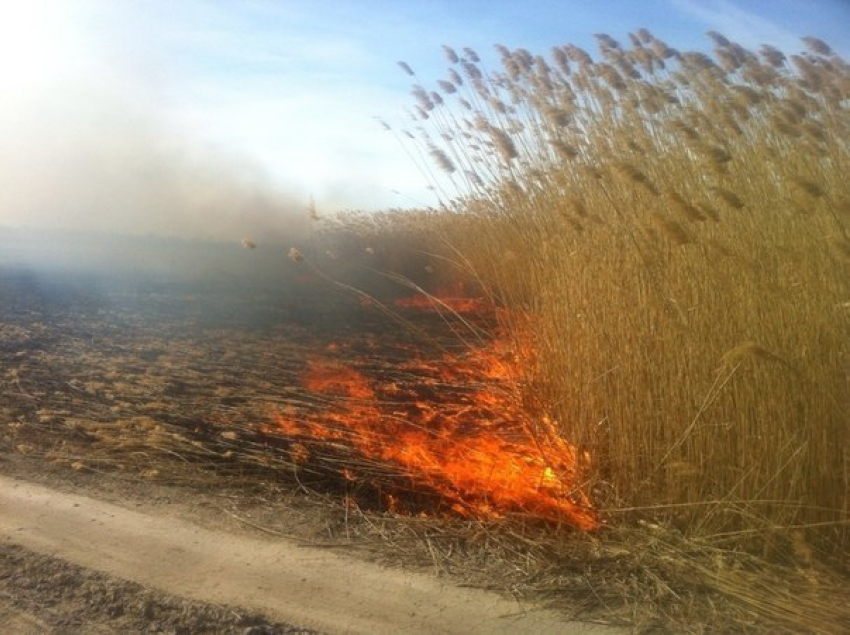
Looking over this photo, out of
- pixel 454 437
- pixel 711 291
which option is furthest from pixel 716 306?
pixel 454 437

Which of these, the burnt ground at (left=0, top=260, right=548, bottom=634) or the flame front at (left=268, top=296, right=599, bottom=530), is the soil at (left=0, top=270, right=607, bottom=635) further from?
the flame front at (left=268, top=296, right=599, bottom=530)

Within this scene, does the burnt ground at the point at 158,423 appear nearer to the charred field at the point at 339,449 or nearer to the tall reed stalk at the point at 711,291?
the charred field at the point at 339,449

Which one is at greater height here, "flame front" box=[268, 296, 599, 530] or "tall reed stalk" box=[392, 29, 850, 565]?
"tall reed stalk" box=[392, 29, 850, 565]

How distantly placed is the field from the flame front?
0.03 metres

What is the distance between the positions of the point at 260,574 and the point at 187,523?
0.73 meters

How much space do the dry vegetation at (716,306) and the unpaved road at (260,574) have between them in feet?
3.69

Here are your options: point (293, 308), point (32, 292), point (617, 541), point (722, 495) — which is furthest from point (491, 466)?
point (32, 292)

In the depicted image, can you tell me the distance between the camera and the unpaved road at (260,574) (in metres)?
3.68

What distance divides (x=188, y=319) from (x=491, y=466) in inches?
209

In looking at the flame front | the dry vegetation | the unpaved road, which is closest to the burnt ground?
the unpaved road

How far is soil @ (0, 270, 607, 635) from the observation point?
368 cm

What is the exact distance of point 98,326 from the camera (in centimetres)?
873

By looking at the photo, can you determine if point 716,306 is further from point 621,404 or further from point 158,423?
point 158,423

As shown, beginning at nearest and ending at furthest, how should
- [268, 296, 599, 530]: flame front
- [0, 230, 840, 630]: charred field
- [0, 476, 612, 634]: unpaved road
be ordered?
1. [0, 476, 612, 634]: unpaved road
2. [0, 230, 840, 630]: charred field
3. [268, 296, 599, 530]: flame front
